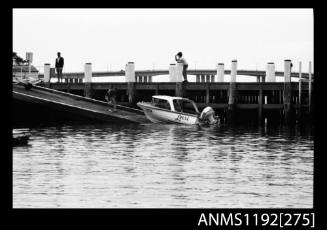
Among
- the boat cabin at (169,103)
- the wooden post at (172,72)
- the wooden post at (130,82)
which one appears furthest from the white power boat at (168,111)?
the wooden post at (130,82)

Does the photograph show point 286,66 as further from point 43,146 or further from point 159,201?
point 159,201

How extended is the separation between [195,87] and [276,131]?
646 centimetres

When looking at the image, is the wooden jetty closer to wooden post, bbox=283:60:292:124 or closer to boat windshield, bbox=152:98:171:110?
wooden post, bbox=283:60:292:124

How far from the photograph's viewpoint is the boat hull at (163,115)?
4159cm

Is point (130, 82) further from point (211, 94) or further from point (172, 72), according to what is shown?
point (211, 94)

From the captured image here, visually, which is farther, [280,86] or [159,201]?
[280,86]

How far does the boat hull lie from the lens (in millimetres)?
41594

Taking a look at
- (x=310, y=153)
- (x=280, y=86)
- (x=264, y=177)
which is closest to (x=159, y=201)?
(x=264, y=177)

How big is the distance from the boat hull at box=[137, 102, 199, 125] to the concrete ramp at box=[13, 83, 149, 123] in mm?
420

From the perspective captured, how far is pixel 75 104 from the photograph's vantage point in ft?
133

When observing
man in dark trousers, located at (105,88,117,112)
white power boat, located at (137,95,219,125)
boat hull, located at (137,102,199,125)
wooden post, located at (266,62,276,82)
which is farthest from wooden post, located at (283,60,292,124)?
man in dark trousers, located at (105,88,117,112)

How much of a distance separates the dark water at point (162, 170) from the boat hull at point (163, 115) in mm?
7302
